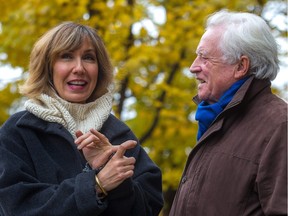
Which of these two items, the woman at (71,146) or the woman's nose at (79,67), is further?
the woman's nose at (79,67)

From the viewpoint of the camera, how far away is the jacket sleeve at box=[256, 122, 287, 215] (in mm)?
3072

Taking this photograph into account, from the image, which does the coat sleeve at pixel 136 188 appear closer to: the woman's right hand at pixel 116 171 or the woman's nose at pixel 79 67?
the woman's right hand at pixel 116 171

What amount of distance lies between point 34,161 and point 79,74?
1.81 ft

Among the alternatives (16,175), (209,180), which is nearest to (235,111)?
(209,180)

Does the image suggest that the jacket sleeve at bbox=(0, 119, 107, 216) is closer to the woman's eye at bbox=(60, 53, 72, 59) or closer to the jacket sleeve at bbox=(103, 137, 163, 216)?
the jacket sleeve at bbox=(103, 137, 163, 216)

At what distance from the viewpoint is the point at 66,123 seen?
389cm

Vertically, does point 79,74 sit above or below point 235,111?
above

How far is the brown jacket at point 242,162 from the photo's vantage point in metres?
3.12

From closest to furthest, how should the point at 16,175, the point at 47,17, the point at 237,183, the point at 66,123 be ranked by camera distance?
the point at 237,183, the point at 16,175, the point at 66,123, the point at 47,17

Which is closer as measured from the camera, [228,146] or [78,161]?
[228,146]

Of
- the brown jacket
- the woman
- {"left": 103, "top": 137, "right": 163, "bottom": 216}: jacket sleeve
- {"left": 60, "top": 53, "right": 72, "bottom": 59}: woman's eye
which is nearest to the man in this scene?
the brown jacket

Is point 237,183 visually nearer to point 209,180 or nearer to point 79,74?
point 209,180

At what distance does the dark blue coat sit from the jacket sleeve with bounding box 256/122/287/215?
2.53 feet

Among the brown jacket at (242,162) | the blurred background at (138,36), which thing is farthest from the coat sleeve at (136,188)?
the blurred background at (138,36)
